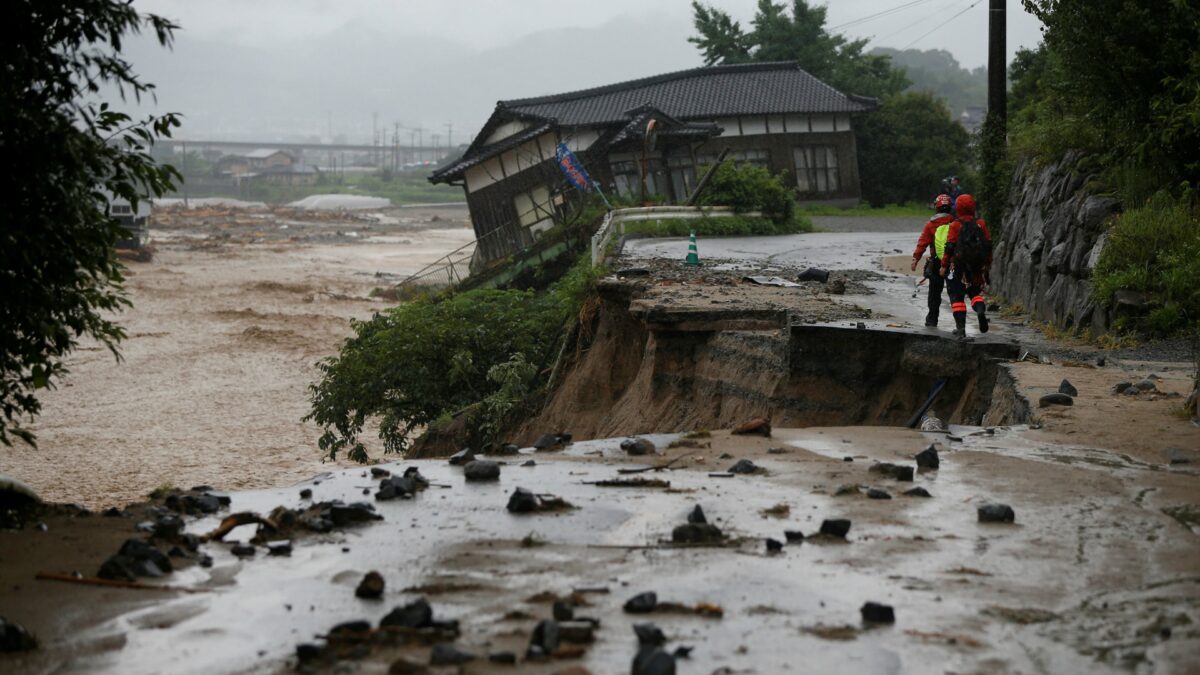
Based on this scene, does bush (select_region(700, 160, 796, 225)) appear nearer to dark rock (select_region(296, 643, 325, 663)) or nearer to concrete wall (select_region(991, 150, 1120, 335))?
concrete wall (select_region(991, 150, 1120, 335))

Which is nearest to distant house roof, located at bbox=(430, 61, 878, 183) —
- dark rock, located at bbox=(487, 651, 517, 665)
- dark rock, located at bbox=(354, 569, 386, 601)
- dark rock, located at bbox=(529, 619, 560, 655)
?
dark rock, located at bbox=(354, 569, 386, 601)

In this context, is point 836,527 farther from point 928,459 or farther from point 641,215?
point 641,215

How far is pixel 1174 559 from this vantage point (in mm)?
6617

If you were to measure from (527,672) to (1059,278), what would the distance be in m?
12.5

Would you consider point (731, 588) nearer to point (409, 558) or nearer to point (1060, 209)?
point (409, 558)

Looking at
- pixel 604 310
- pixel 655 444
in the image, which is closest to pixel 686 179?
pixel 604 310

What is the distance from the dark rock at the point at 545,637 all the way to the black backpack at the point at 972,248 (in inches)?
372

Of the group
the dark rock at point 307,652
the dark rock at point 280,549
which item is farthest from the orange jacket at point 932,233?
the dark rock at point 307,652

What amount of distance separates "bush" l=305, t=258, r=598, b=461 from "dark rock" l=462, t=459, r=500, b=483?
10.6 m

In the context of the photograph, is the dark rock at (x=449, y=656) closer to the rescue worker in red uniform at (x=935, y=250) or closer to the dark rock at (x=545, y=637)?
the dark rock at (x=545, y=637)

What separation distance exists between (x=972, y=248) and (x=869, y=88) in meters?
40.9

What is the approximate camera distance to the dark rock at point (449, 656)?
212 inches

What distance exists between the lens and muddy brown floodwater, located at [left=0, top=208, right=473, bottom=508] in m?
22.4

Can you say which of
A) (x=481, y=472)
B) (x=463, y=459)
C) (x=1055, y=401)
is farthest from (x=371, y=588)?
(x=1055, y=401)
